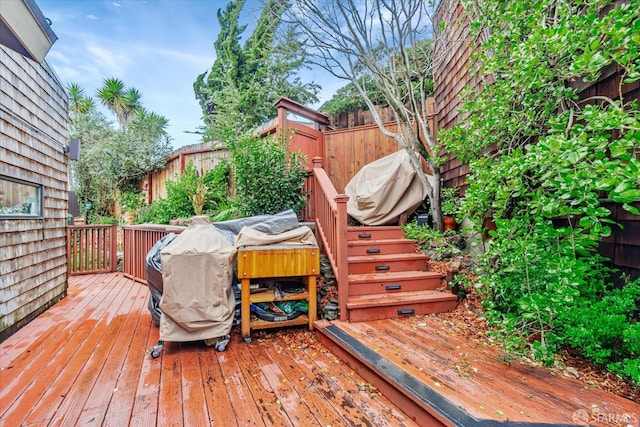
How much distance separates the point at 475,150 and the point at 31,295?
516 cm

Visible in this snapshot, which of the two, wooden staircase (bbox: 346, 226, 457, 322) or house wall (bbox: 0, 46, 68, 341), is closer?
wooden staircase (bbox: 346, 226, 457, 322)

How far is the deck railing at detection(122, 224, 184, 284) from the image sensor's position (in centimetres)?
450

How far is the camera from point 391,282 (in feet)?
9.71

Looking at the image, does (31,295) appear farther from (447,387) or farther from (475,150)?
(475,150)

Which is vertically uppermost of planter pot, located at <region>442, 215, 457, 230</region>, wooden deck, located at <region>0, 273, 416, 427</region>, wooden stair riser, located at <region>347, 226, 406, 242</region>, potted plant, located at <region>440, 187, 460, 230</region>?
potted plant, located at <region>440, 187, 460, 230</region>

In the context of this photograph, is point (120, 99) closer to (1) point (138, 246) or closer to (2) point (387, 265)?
(1) point (138, 246)

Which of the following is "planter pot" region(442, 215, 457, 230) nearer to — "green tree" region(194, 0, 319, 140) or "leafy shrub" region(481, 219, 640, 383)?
"leafy shrub" region(481, 219, 640, 383)

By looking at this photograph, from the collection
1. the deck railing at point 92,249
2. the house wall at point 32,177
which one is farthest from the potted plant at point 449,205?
the deck railing at point 92,249

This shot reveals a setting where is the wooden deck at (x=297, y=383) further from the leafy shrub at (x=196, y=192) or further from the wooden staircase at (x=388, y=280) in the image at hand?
the leafy shrub at (x=196, y=192)

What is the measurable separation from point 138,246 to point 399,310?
457 centimetres

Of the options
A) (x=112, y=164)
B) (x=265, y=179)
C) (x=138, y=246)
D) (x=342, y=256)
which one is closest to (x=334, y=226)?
(x=342, y=256)

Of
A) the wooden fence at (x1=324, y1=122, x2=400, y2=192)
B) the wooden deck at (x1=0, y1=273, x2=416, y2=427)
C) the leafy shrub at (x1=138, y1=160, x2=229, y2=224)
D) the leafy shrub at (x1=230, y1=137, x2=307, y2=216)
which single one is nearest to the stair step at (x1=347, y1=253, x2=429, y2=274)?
the wooden deck at (x1=0, y1=273, x2=416, y2=427)

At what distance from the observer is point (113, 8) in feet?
17.9

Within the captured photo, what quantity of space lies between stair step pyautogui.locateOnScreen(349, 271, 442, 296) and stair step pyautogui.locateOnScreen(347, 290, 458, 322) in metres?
0.06
